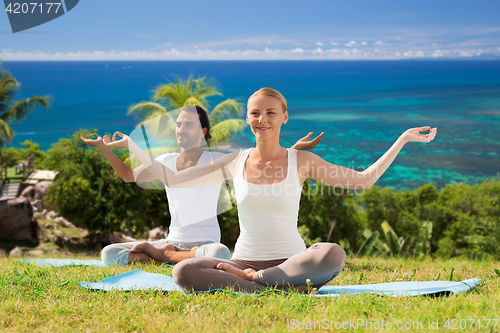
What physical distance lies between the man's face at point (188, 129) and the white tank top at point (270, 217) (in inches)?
67.3

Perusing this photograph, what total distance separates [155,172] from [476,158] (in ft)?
292

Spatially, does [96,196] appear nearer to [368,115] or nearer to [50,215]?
[50,215]

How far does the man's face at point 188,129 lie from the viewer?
15.4ft

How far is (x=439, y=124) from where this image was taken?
101438mm

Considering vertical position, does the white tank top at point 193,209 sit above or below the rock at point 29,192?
above

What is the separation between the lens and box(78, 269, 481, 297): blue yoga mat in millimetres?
3060

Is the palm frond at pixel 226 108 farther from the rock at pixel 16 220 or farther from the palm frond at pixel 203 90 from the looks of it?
the rock at pixel 16 220

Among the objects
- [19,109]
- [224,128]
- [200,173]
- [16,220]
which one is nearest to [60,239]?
[16,220]

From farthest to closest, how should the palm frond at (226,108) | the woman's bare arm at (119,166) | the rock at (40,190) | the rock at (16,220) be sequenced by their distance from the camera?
the rock at (40,190)
the rock at (16,220)
the palm frond at (226,108)
the woman's bare arm at (119,166)

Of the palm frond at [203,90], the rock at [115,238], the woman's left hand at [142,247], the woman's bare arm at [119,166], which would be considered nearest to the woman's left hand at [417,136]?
the woman's bare arm at [119,166]

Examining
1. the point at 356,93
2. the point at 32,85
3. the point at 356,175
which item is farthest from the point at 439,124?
the point at 32,85

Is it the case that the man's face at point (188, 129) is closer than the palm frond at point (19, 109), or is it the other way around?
the man's face at point (188, 129)

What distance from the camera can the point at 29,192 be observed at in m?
31.9

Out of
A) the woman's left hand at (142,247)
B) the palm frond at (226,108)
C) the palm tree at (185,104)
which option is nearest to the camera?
the woman's left hand at (142,247)
